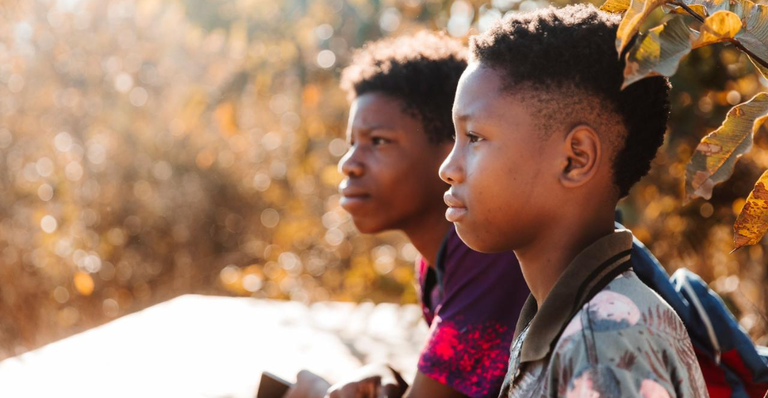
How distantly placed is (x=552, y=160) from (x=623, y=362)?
284 millimetres

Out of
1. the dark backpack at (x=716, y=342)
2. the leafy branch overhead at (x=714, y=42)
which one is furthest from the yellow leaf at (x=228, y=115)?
the leafy branch overhead at (x=714, y=42)

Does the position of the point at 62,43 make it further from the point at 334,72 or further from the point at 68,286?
the point at 334,72

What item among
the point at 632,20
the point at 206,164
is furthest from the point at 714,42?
the point at 206,164

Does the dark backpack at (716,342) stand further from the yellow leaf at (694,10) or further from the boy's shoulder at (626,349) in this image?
the yellow leaf at (694,10)

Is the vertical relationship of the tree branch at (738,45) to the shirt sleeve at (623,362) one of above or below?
above

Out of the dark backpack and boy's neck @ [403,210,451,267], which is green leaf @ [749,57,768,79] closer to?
the dark backpack

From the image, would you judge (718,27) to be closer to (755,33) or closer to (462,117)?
(755,33)

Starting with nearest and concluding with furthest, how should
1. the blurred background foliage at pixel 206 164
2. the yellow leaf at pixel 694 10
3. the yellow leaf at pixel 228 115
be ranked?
1. the yellow leaf at pixel 694 10
2. the blurred background foliage at pixel 206 164
3. the yellow leaf at pixel 228 115

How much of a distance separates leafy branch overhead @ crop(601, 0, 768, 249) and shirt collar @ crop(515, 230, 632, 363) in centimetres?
13

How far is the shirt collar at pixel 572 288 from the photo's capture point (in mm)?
903

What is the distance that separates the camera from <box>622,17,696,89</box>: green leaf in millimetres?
754

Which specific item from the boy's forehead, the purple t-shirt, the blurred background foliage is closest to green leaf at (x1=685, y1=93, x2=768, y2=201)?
the boy's forehead

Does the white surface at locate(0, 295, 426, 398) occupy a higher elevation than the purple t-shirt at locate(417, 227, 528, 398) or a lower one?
lower

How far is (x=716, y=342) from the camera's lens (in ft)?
3.92
